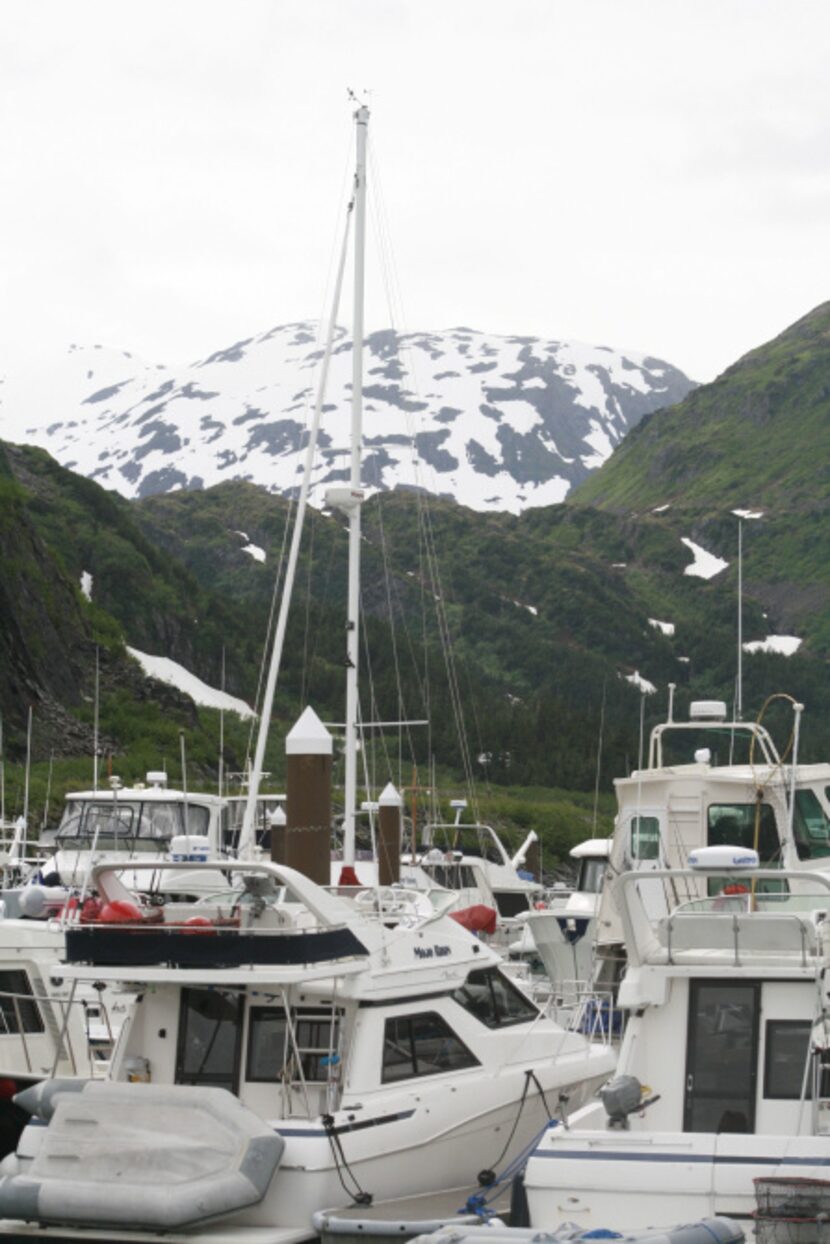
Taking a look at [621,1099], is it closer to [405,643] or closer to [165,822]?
[165,822]

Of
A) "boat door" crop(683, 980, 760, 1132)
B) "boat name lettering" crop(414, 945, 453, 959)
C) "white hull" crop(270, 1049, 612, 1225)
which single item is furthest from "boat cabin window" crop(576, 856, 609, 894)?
"boat door" crop(683, 980, 760, 1132)

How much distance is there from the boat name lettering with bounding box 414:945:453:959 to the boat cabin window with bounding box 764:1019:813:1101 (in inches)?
124

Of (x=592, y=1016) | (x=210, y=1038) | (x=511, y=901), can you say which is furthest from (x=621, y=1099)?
(x=511, y=901)

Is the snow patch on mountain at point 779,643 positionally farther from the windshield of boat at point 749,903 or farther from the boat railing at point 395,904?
the boat railing at point 395,904

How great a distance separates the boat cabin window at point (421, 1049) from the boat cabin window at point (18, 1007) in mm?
5013

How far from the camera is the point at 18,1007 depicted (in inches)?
747

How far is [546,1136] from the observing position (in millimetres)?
13555

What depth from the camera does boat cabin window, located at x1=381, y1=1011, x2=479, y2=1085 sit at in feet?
50.9

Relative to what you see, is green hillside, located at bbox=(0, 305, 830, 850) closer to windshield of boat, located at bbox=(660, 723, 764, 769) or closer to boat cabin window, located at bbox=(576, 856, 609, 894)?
windshield of boat, located at bbox=(660, 723, 764, 769)

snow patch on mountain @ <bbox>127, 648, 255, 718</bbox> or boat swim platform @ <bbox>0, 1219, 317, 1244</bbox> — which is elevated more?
snow patch on mountain @ <bbox>127, 648, 255, 718</bbox>

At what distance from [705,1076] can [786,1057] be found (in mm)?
609

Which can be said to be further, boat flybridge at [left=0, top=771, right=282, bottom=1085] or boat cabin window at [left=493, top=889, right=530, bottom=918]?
boat cabin window at [left=493, top=889, right=530, bottom=918]

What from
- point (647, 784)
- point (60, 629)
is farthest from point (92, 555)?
point (647, 784)

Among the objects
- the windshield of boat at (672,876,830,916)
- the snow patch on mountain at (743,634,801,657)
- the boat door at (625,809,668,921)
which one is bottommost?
the windshield of boat at (672,876,830,916)
